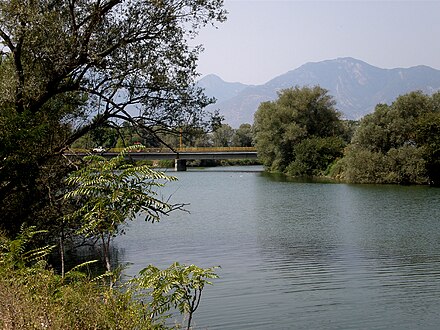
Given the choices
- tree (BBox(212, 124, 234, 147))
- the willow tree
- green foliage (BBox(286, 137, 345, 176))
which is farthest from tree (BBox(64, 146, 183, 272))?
tree (BBox(212, 124, 234, 147))

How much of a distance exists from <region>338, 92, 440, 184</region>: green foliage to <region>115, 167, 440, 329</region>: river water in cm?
1198

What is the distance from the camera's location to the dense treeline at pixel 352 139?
45984mm

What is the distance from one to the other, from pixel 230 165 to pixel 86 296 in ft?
302

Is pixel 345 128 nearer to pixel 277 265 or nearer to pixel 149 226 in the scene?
pixel 149 226

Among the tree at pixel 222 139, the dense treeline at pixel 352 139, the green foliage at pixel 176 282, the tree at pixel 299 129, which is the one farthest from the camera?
the tree at pixel 222 139

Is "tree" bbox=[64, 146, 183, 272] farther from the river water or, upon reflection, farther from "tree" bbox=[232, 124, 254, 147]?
"tree" bbox=[232, 124, 254, 147]

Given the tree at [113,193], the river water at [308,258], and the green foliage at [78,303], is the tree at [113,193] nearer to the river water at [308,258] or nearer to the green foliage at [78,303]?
the green foliage at [78,303]

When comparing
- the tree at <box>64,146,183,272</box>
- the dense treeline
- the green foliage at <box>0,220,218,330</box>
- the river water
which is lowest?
the river water

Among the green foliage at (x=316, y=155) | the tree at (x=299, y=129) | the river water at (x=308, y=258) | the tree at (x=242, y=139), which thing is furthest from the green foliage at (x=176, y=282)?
the tree at (x=242, y=139)

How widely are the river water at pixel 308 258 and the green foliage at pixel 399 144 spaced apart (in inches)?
472

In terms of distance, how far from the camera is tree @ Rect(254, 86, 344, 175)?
58906 millimetres

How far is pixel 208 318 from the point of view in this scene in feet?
38.2

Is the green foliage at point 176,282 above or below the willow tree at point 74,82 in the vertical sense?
below

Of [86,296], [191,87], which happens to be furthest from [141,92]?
[86,296]
